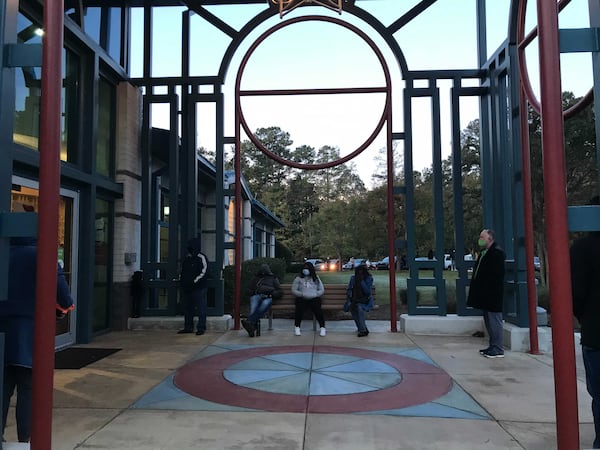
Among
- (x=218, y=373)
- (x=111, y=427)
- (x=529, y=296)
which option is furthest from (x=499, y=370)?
(x=111, y=427)

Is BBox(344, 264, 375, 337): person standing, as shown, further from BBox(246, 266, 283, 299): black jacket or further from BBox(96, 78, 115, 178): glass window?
BBox(96, 78, 115, 178): glass window

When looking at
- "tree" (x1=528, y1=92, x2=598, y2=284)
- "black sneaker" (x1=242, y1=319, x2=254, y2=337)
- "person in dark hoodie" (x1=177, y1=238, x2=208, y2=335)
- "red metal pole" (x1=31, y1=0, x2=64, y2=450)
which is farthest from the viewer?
"tree" (x1=528, y1=92, x2=598, y2=284)

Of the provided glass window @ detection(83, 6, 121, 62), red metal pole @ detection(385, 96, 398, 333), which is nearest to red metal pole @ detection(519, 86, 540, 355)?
red metal pole @ detection(385, 96, 398, 333)

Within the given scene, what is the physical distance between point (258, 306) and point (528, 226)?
4501mm

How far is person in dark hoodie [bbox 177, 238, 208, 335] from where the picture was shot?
844 cm

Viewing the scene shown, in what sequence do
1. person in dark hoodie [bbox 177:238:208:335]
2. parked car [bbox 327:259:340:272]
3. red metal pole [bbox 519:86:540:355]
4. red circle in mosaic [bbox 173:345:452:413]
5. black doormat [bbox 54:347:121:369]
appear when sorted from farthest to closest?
parked car [bbox 327:259:340:272] → person in dark hoodie [bbox 177:238:208:335] → red metal pole [bbox 519:86:540:355] → black doormat [bbox 54:347:121:369] → red circle in mosaic [bbox 173:345:452:413]

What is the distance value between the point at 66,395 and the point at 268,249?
1025 inches

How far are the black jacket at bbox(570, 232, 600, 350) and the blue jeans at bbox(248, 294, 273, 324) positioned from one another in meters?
5.81

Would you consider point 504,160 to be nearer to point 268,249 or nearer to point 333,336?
point 333,336

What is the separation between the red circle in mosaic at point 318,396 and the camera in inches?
178

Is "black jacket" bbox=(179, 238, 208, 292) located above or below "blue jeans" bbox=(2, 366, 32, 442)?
above

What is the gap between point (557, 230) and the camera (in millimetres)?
2471

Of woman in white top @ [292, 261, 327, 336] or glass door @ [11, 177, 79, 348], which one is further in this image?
woman in white top @ [292, 261, 327, 336]

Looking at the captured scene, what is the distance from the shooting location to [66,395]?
4.82 meters
